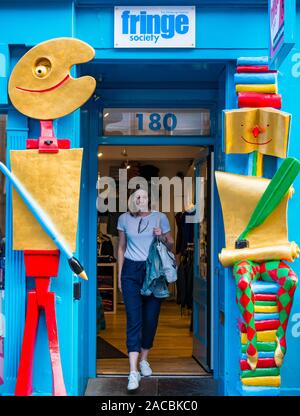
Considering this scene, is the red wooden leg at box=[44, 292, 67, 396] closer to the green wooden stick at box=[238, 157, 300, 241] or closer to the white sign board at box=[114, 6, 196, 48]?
the green wooden stick at box=[238, 157, 300, 241]

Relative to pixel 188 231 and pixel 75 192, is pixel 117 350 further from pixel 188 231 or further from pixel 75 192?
pixel 75 192

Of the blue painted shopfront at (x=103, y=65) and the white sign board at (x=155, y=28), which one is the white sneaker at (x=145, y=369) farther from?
the white sign board at (x=155, y=28)

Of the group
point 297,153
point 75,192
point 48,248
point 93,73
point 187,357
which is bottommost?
point 187,357

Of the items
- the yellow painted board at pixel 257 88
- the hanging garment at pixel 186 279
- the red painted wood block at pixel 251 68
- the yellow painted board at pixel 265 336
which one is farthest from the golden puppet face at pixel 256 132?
the hanging garment at pixel 186 279

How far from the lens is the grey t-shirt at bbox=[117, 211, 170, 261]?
5094 millimetres

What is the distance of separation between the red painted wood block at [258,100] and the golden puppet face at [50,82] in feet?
3.39

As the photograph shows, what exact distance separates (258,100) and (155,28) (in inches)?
36.6

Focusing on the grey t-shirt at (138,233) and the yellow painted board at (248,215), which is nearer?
the yellow painted board at (248,215)

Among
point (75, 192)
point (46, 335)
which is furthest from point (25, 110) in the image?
point (46, 335)

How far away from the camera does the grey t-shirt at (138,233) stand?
509 centimetres

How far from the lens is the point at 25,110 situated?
403 centimetres

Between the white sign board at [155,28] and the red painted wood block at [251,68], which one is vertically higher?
the white sign board at [155,28]

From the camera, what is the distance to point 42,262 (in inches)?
158

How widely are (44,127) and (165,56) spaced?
1030 millimetres
